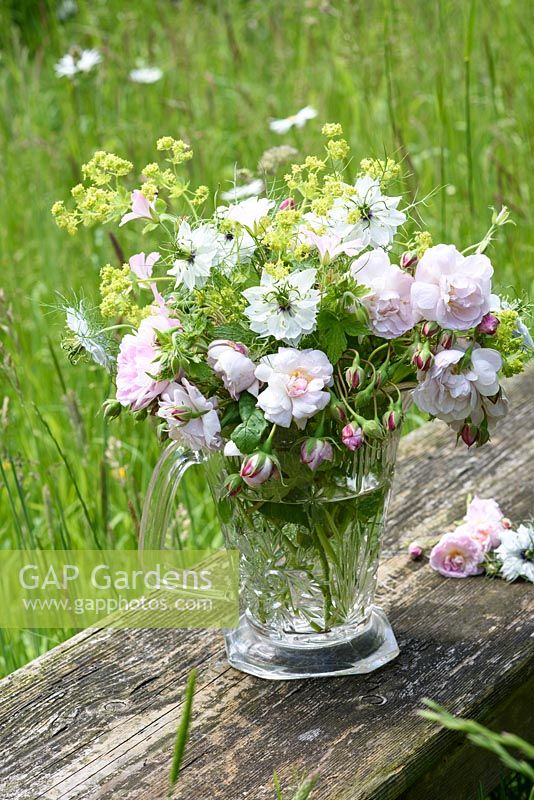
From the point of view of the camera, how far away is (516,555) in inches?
58.8

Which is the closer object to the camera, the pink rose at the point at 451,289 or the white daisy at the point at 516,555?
the pink rose at the point at 451,289

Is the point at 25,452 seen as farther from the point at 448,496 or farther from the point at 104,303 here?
the point at 104,303

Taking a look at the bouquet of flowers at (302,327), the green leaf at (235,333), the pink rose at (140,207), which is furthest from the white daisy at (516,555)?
the pink rose at (140,207)

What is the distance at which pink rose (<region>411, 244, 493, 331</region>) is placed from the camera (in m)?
1.09

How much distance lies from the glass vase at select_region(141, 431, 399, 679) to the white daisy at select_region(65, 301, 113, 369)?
15cm

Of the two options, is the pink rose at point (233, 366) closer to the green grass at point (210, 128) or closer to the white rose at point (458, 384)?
the white rose at point (458, 384)

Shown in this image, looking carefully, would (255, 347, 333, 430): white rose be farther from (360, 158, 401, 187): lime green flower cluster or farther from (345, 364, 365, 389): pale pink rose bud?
(360, 158, 401, 187): lime green flower cluster

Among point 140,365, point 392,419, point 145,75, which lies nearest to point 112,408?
point 140,365

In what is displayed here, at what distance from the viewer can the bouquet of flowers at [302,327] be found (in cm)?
110

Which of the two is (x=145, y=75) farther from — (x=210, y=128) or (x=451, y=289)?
(x=451, y=289)

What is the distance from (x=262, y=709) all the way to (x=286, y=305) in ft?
1.58

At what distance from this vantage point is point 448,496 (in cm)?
174

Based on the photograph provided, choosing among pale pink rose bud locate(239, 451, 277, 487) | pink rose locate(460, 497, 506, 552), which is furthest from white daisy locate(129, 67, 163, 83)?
pale pink rose bud locate(239, 451, 277, 487)

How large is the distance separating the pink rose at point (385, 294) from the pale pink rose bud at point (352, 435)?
4.1 inches
